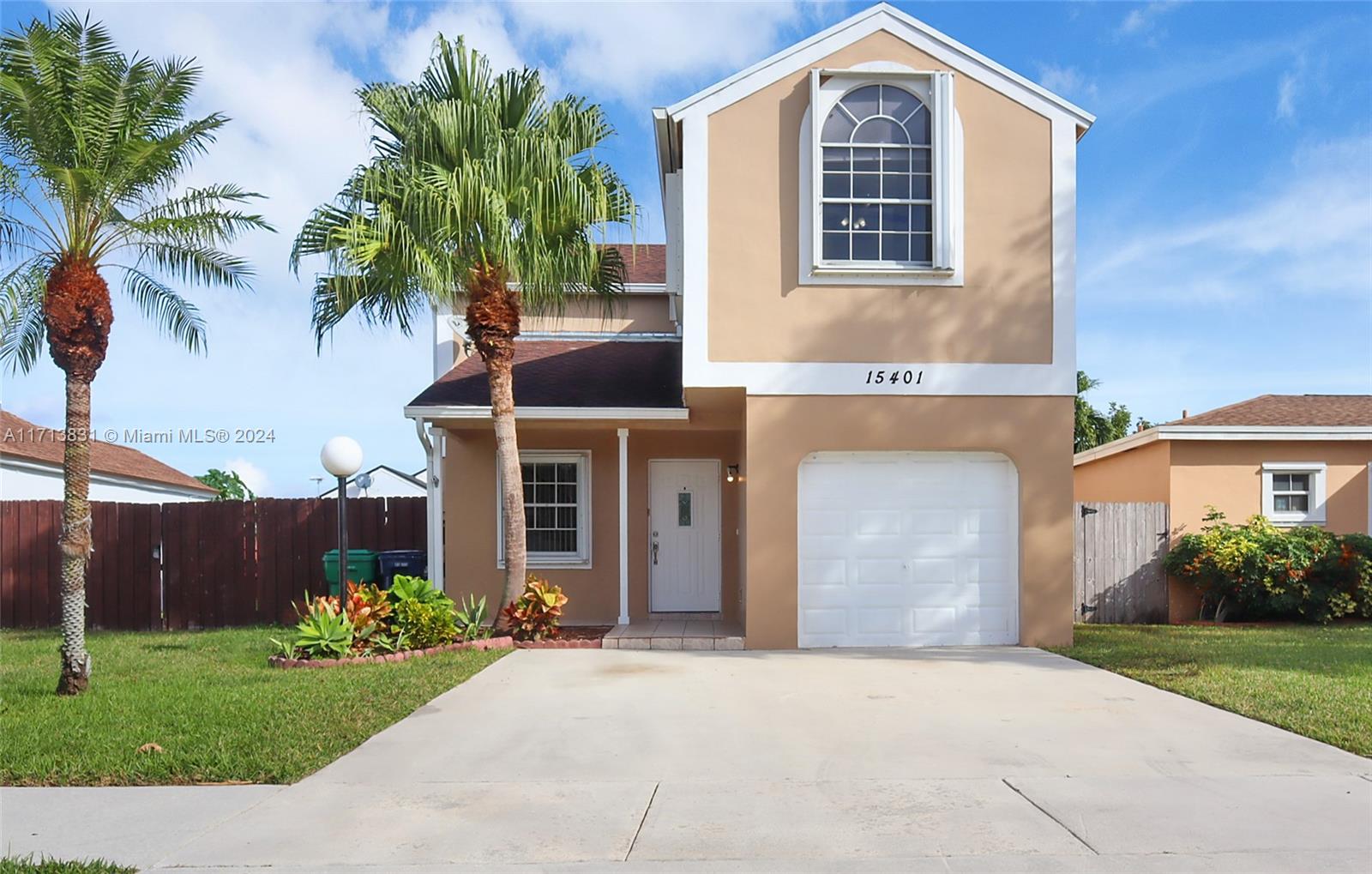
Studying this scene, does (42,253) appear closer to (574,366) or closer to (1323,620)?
(574,366)

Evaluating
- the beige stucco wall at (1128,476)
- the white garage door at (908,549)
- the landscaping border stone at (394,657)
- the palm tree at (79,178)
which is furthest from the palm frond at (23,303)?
the beige stucco wall at (1128,476)

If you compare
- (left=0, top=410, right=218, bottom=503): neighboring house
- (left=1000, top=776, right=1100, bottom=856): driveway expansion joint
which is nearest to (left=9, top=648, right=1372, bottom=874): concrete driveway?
(left=1000, top=776, right=1100, bottom=856): driveway expansion joint

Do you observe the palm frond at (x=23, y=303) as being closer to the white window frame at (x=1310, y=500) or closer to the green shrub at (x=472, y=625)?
the green shrub at (x=472, y=625)

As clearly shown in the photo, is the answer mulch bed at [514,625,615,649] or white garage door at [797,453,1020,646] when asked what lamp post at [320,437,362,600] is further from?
white garage door at [797,453,1020,646]

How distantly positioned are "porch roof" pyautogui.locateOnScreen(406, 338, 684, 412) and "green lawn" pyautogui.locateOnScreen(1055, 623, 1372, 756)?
639 centimetres

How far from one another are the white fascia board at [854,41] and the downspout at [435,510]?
568 cm

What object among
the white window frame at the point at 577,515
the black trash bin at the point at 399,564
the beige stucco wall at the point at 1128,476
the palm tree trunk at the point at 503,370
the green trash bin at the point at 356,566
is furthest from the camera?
the beige stucco wall at the point at 1128,476

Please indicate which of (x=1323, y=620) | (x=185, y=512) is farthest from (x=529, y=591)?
(x=1323, y=620)

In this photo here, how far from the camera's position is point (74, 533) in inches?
355

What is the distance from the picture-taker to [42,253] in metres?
9.23

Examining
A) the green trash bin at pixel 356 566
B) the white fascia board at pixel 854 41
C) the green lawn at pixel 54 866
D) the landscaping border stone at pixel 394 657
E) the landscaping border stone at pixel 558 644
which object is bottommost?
the landscaping border stone at pixel 558 644

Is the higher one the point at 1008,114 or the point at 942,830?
the point at 1008,114

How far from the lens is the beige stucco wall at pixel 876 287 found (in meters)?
11.8

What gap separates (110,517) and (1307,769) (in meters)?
16.6
